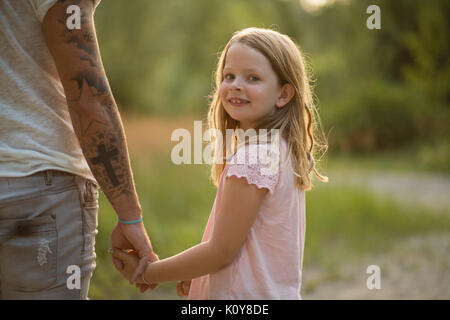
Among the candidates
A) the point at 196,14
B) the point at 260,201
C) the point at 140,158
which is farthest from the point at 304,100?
the point at 196,14

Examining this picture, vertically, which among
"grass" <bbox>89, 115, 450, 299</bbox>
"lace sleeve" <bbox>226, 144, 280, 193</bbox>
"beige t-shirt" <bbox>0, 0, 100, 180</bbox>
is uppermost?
"beige t-shirt" <bbox>0, 0, 100, 180</bbox>

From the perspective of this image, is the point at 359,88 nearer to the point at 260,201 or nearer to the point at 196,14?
the point at 196,14

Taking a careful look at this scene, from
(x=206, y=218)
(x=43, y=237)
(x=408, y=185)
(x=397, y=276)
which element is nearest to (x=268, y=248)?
(x=43, y=237)

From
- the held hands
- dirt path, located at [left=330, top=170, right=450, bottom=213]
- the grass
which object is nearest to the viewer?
the held hands

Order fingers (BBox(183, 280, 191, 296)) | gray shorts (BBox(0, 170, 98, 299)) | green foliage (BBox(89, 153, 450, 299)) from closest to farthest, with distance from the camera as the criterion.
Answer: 1. gray shorts (BBox(0, 170, 98, 299))
2. fingers (BBox(183, 280, 191, 296))
3. green foliage (BBox(89, 153, 450, 299))

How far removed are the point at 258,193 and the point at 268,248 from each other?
0.22 meters

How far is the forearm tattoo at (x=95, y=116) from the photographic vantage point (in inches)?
65.3

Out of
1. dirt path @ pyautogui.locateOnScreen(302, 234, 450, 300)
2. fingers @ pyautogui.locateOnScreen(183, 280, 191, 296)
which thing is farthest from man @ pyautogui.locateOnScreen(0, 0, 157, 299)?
dirt path @ pyautogui.locateOnScreen(302, 234, 450, 300)

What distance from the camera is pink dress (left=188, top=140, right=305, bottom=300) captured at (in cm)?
174

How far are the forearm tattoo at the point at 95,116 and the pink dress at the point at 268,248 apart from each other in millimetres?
423

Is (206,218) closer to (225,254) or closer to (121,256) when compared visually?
(121,256)

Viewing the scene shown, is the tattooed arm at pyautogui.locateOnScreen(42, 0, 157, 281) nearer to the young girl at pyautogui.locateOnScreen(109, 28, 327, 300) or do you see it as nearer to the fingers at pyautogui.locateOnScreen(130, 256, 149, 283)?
the fingers at pyautogui.locateOnScreen(130, 256, 149, 283)

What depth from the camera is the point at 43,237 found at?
1.60 meters

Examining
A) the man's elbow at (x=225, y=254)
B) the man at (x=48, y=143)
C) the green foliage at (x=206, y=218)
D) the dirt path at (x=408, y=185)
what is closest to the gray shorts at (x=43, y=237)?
the man at (x=48, y=143)
